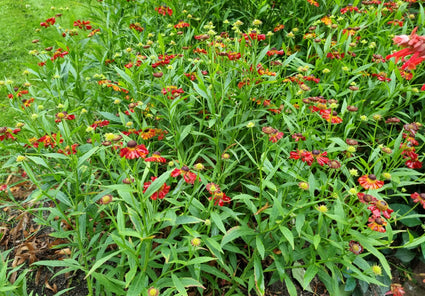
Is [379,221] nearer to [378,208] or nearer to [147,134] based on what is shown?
[378,208]

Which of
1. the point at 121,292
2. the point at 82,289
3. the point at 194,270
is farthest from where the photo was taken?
the point at 82,289

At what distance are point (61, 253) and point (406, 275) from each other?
6.78ft

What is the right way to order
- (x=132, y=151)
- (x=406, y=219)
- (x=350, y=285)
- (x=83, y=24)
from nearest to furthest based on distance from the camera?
(x=132, y=151) < (x=350, y=285) < (x=406, y=219) < (x=83, y=24)

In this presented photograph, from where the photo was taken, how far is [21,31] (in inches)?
174

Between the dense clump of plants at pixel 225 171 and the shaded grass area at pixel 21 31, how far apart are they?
1.65m

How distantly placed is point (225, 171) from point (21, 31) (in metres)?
4.42

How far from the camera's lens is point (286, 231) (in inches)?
49.3

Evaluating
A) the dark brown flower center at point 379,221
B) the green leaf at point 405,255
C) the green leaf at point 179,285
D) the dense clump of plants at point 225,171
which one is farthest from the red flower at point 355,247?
the green leaf at point 405,255

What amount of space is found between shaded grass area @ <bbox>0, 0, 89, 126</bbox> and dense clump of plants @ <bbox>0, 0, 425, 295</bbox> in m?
1.65

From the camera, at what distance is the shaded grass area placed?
11.8 ft

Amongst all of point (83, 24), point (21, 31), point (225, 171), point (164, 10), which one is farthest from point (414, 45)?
point (21, 31)

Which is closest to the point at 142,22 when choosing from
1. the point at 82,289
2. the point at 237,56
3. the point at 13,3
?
the point at 237,56

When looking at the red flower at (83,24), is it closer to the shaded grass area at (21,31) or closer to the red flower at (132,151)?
the shaded grass area at (21,31)

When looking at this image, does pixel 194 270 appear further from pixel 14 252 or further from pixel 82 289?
pixel 14 252
